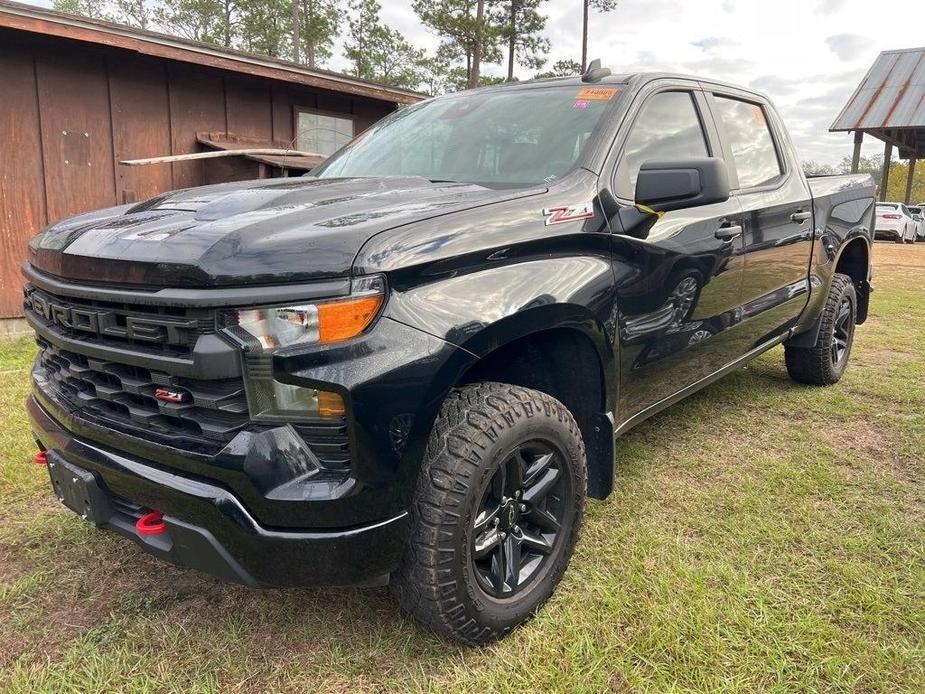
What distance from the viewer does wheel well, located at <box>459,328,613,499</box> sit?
2434 millimetres

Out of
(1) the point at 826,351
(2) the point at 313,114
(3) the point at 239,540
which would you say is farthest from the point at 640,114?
(2) the point at 313,114

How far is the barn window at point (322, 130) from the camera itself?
9062mm

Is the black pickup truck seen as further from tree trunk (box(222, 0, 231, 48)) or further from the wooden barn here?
tree trunk (box(222, 0, 231, 48))

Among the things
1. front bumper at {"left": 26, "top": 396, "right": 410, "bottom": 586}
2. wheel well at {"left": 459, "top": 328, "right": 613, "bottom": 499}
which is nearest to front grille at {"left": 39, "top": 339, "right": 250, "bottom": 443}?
front bumper at {"left": 26, "top": 396, "right": 410, "bottom": 586}

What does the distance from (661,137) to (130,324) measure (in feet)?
7.44

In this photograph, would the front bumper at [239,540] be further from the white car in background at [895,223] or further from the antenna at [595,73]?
the white car in background at [895,223]

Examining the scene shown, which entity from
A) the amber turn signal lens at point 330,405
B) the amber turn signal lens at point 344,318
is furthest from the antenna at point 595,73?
the amber turn signal lens at point 330,405

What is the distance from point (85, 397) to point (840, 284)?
4.62 meters

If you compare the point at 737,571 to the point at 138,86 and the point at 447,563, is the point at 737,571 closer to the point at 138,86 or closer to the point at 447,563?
the point at 447,563

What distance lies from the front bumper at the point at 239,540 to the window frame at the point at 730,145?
252cm

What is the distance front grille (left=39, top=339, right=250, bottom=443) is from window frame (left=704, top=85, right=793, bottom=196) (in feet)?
8.66

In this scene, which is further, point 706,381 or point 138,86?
point 138,86

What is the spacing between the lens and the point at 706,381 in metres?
3.42

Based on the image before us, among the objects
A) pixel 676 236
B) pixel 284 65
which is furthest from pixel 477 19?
pixel 676 236
